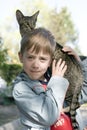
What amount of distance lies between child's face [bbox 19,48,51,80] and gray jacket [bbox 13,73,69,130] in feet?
0.20

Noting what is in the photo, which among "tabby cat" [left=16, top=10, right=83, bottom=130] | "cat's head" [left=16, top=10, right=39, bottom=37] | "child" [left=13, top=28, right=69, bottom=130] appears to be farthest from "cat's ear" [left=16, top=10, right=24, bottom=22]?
"child" [left=13, top=28, right=69, bottom=130]

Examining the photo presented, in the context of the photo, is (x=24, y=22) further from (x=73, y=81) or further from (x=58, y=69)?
→ (x=58, y=69)

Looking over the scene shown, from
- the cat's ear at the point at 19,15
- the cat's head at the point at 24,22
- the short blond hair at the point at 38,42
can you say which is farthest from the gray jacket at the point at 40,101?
the cat's ear at the point at 19,15

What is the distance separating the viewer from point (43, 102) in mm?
1999

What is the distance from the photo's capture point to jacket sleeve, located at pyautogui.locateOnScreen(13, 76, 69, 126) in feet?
6.50

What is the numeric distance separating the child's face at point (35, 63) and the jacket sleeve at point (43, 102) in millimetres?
92

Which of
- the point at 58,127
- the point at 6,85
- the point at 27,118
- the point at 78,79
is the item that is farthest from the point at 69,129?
the point at 6,85

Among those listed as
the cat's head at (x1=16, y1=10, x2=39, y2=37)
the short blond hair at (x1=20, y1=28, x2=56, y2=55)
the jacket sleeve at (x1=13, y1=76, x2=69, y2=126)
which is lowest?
the cat's head at (x1=16, y1=10, x2=39, y2=37)

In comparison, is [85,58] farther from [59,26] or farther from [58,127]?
[59,26]

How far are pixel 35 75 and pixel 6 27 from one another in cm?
3890

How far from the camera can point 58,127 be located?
7.22ft

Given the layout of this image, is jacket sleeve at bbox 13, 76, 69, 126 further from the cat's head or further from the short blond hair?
the cat's head

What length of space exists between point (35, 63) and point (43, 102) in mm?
217

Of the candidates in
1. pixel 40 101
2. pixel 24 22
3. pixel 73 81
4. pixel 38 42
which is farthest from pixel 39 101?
pixel 24 22
